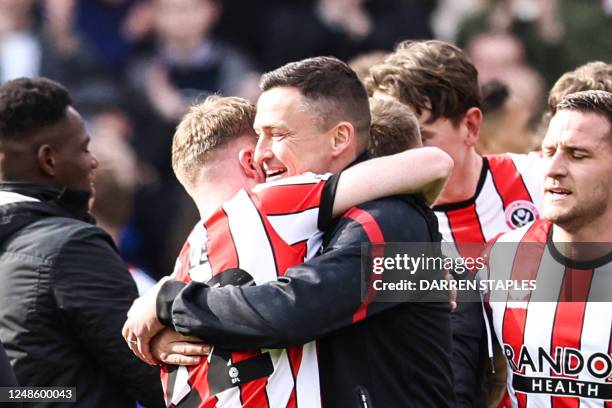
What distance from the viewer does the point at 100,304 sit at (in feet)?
12.9

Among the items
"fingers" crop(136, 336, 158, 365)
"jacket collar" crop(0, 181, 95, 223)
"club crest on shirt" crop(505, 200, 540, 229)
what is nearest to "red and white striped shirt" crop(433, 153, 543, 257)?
"club crest on shirt" crop(505, 200, 540, 229)

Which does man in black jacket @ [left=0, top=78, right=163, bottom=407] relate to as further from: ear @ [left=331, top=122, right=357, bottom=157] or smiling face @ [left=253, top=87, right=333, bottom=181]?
ear @ [left=331, top=122, right=357, bottom=157]

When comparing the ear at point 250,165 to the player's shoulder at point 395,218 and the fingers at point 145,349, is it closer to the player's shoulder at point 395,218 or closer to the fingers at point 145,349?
the player's shoulder at point 395,218

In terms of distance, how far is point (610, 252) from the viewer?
3652 mm

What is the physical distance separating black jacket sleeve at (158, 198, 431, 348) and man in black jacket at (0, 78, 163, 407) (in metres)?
0.85

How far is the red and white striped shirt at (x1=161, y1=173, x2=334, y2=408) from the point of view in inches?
124

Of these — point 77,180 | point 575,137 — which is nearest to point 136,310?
point 77,180

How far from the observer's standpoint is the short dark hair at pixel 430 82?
4.49 meters

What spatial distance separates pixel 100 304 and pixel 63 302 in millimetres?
127

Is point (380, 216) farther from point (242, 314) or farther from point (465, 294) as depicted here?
point (465, 294)

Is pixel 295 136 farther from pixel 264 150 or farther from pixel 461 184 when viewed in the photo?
pixel 461 184

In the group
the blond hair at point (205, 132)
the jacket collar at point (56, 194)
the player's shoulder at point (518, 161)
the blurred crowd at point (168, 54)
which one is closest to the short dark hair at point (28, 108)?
the jacket collar at point (56, 194)

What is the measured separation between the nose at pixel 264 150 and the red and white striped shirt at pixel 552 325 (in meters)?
0.94

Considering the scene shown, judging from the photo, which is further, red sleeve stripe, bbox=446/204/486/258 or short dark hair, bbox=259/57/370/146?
red sleeve stripe, bbox=446/204/486/258
